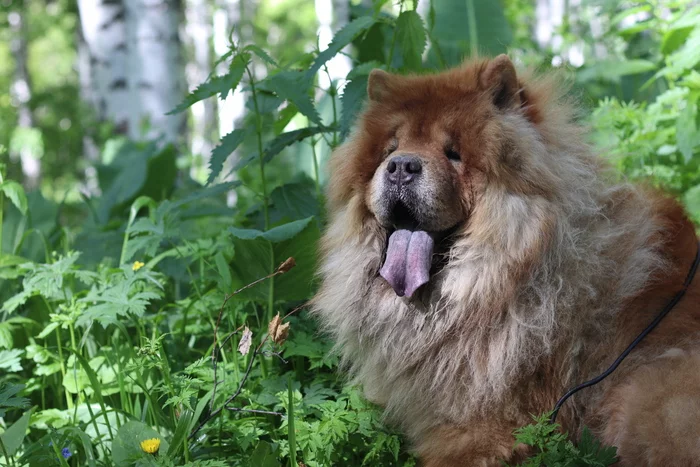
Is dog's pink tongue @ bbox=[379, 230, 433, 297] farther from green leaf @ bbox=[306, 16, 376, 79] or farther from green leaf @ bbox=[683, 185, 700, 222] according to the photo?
green leaf @ bbox=[683, 185, 700, 222]

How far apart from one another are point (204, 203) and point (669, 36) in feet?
11.8

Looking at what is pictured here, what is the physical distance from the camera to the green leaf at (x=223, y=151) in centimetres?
351

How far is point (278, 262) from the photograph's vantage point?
352cm

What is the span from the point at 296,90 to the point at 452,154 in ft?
3.75

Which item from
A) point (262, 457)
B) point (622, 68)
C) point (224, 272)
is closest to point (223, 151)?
point (224, 272)

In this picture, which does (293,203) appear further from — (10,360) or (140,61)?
(140,61)

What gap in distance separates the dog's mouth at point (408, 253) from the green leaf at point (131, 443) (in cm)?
115

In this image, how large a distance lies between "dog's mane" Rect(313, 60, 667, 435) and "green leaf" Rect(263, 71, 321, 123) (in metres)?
0.78

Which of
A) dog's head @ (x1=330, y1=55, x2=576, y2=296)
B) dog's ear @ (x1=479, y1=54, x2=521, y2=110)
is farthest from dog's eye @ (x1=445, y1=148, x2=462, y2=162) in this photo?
dog's ear @ (x1=479, y1=54, x2=521, y2=110)

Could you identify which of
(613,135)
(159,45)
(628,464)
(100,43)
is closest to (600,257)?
(628,464)

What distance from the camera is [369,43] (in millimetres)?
4688

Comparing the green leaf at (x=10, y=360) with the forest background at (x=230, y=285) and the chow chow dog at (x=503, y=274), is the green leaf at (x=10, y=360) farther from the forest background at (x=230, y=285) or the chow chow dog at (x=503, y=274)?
the chow chow dog at (x=503, y=274)

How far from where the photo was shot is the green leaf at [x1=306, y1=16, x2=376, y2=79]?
346cm

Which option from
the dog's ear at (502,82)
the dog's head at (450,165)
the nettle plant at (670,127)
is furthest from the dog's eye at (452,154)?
the nettle plant at (670,127)
